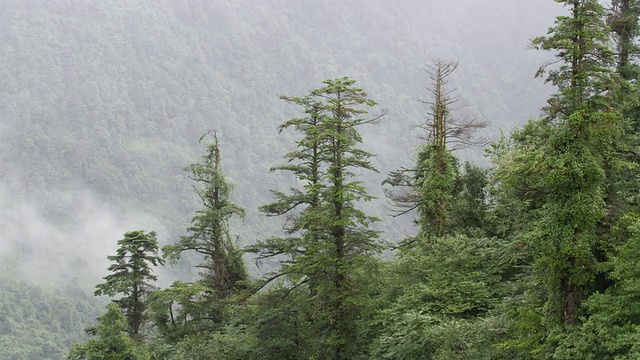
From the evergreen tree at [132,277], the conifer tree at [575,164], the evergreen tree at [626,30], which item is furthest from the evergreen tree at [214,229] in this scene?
the evergreen tree at [626,30]

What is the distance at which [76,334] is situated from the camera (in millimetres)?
151750

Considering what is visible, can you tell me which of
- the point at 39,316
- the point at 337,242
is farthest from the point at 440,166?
the point at 39,316

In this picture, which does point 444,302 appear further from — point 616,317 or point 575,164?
point 616,317

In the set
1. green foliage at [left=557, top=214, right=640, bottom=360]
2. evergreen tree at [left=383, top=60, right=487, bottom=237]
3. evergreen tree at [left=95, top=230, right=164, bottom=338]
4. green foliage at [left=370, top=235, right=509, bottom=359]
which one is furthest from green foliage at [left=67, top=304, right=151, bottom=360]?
green foliage at [left=557, top=214, right=640, bottom=360]

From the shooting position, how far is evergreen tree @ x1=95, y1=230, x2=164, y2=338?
98.9 ft

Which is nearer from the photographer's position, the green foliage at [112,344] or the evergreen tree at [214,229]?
the green foliage at [112,344]

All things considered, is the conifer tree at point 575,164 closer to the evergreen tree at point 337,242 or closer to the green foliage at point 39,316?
the evergreen tree at point 337,242

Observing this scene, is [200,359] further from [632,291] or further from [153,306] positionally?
[632,291]

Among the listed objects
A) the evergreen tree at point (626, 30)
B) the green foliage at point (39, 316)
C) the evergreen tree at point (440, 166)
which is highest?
the evergreen tree at point (626, 30)

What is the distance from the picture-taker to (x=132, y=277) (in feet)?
99.1

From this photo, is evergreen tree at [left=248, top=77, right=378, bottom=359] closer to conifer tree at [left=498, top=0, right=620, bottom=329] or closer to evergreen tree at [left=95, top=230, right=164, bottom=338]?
conifer tree at [left=498, top=0, right=620, bottom=329]

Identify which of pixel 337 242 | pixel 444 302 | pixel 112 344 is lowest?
pixel 112 344

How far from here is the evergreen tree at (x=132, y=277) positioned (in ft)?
98.9

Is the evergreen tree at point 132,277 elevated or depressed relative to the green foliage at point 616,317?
elevated
